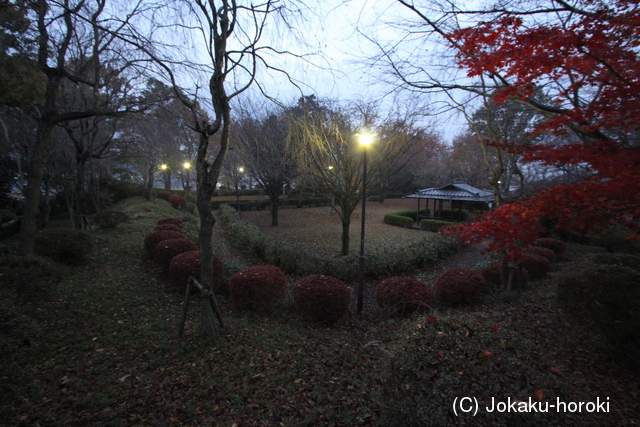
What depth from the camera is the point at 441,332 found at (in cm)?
210

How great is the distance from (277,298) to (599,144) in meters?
5.85

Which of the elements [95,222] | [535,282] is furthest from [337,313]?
[95,222]

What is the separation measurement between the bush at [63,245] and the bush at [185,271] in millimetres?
2436

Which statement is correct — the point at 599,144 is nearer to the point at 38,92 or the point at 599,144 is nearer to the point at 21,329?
the point at 21,329

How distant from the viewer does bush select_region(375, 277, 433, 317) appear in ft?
18.3

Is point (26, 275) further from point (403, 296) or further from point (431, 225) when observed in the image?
point (431, 225)

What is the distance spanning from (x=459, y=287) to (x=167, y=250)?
697 cm

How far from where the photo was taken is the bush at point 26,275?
4391mm

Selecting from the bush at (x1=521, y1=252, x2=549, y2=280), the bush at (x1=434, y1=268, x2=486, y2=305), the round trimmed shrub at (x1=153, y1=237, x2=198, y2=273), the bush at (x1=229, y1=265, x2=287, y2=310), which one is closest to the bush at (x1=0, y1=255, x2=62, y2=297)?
the round trimmed shrub at (x1=153, y1=237, x2=198, y2=273)

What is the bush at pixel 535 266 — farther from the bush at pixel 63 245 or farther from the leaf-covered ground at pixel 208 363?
the bush at pixel 63 245

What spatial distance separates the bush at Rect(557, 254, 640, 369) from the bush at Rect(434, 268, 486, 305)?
6.89 ft

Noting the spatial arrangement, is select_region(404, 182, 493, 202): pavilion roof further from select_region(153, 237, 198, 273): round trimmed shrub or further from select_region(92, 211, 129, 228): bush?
select_region(92, 211, 129, 228): bush

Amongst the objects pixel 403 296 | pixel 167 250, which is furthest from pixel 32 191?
pixel 403 296

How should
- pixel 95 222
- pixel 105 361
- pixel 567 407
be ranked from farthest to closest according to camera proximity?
pixel 95 222 → pixel 105 361 → pixel 567 407
